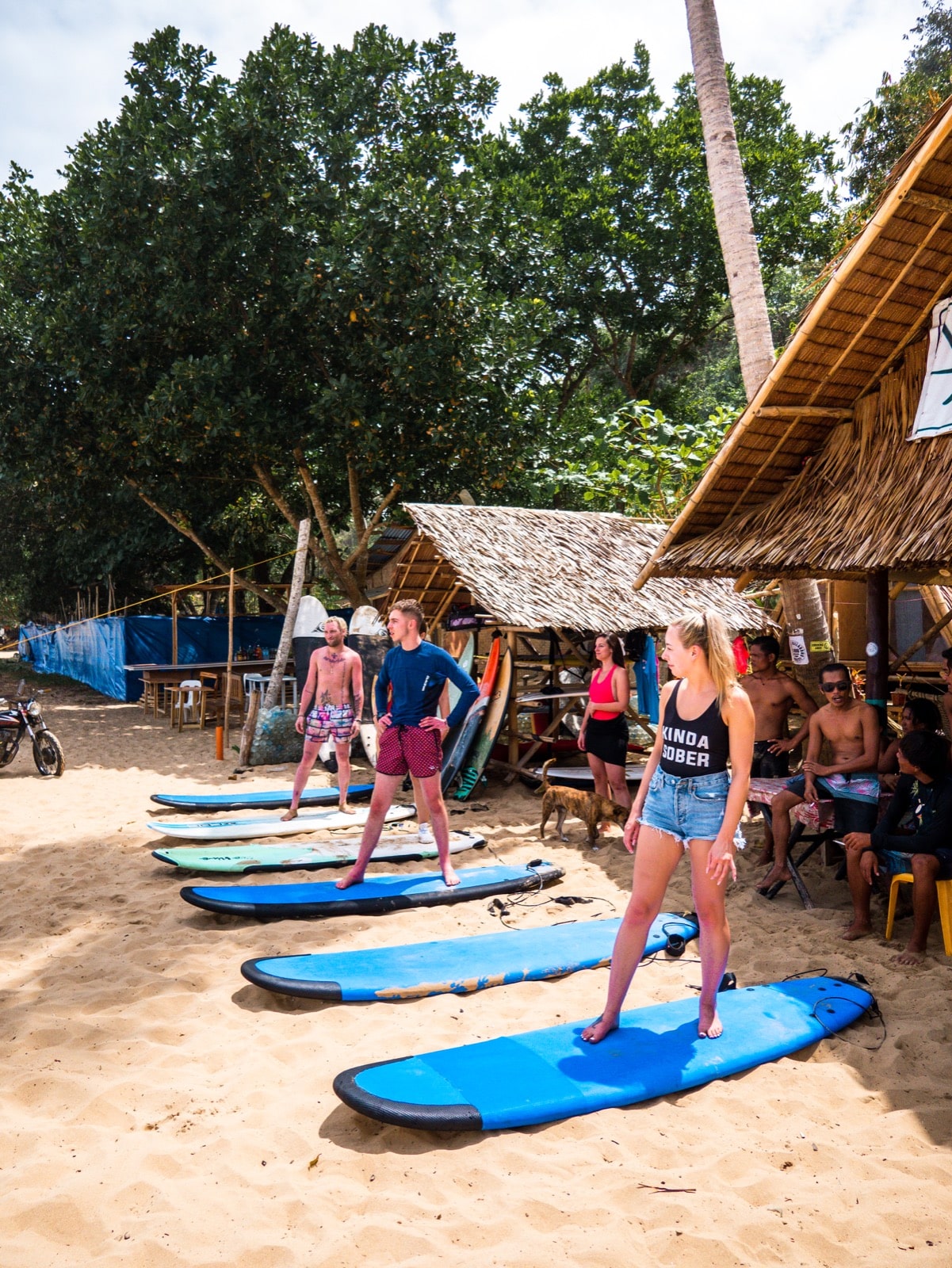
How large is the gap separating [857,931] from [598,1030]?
223cm

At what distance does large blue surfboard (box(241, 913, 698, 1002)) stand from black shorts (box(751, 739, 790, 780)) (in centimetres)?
176

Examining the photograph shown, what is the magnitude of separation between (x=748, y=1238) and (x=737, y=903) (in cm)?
350

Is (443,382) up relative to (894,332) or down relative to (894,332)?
up

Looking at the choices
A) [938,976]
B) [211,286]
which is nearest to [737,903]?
[938,976]

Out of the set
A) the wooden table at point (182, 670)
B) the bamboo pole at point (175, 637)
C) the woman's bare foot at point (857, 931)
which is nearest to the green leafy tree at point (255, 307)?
the bamboo pole at point (175, 637)

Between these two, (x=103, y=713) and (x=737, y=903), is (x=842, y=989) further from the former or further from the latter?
(x=103, y=713)

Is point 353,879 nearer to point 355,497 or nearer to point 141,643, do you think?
point 355,497

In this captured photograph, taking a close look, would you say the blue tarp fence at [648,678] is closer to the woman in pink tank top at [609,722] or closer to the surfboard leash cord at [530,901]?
the woman in pink tank top at [609,722]

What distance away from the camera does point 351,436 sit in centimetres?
1509

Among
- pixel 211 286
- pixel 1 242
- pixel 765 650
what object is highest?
pixel 1 242

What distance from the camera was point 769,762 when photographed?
709 cm

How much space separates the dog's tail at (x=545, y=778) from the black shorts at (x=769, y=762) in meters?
1.98

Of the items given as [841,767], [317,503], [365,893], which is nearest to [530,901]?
[365,893]

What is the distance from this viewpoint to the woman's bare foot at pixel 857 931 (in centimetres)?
545
